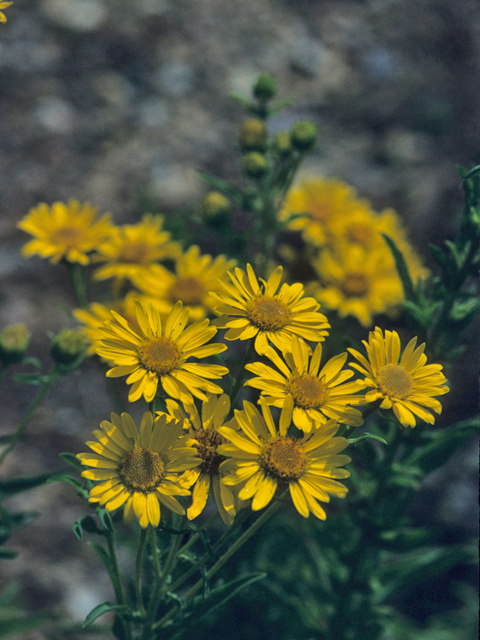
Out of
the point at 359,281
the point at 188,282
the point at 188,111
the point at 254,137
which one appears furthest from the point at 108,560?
the point at 188,111

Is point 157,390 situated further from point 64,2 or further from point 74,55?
point 64,2

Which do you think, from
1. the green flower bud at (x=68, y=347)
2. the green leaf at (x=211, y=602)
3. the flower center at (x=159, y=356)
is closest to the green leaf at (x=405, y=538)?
the green leaf at (x=211, y=602)

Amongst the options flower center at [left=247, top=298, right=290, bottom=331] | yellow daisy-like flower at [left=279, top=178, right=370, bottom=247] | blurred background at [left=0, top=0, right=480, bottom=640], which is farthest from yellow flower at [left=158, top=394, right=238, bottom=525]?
blurred background at [left=0, top=0, right=480, bottom=640]

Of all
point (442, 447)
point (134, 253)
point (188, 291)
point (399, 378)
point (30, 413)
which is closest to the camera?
point (399, 378)

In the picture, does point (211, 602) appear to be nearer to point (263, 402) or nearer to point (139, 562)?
point (139, 562)

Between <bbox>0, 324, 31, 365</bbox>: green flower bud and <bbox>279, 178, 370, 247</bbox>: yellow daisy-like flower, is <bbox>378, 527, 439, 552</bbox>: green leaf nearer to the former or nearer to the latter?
<bbox>279, 178, 370, 247</bbox>: yellow daisy-like flower

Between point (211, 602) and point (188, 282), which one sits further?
point (188, 282)
